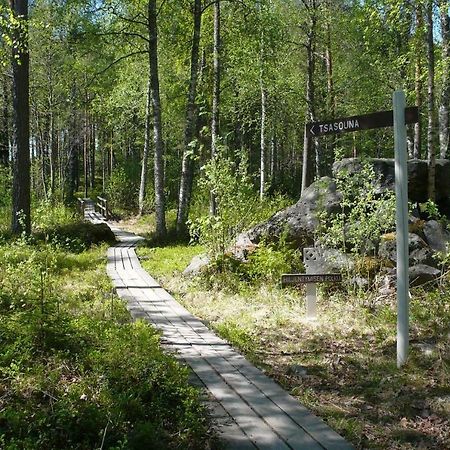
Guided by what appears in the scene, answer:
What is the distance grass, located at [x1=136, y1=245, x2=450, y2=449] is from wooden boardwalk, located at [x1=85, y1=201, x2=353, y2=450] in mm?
239

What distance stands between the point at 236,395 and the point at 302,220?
6299 mm

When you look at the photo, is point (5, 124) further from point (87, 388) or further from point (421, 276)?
point (87, 388)

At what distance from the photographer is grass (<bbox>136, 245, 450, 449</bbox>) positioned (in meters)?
4.24

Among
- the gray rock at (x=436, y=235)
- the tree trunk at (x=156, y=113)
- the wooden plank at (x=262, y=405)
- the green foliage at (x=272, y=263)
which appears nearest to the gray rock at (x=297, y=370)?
the wooden plank at (x=262, y=405)

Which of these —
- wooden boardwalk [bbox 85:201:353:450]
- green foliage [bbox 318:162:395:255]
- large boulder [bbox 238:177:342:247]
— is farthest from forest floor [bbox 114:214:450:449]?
large boulder [bbox 238:177:342:247]

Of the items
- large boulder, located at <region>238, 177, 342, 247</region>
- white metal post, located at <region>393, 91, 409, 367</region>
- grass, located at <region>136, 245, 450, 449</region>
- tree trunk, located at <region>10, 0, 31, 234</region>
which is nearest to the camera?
grass, located at <region>136, 245, 450, 449</region>

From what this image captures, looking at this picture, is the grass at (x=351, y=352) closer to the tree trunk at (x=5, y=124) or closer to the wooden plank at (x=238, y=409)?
the wooden plank at (x=238, y=409)

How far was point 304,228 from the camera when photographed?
10.3 meters

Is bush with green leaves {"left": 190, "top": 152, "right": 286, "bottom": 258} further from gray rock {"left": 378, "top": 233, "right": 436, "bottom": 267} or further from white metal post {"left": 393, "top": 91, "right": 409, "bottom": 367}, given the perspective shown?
white metal post {"left": 393, "top": 91, "right": 409, "bottom": 367}

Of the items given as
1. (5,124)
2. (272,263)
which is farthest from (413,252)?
(5,124)

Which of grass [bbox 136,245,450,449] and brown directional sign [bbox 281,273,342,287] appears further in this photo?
brown directional sign [bbox 281,273,342,287]

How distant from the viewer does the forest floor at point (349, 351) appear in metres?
4.25

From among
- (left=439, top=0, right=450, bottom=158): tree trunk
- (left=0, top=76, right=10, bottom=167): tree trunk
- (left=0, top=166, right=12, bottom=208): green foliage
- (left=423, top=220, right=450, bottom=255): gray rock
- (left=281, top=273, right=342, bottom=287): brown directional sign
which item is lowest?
(left=281, top=273, right=342, bottom=287): brown directional sign

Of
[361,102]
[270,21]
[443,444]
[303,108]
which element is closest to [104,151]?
[303,108]
